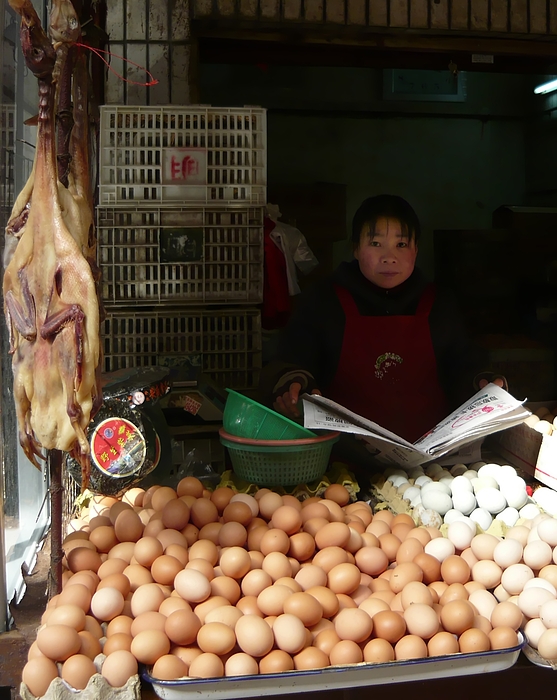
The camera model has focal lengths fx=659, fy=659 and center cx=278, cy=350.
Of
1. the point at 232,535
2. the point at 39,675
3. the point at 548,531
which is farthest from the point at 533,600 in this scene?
the point at 39,675

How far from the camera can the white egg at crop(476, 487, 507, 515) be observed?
1.99 metres

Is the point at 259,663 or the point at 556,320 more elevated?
the point at 556,320

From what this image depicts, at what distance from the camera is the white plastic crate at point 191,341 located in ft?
8.99

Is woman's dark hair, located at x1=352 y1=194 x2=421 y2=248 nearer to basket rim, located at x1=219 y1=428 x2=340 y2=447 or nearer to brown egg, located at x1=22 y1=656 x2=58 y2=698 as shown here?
basket rim, located at x1=219 y1=428 x2=340 y2=447

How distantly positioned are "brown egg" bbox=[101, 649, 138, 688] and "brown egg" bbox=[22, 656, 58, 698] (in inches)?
3.9

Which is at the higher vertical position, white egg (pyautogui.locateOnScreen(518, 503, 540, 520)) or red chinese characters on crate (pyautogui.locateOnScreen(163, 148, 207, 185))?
red chinese characters on crate (pyautogui.locateOnScreen(163, 148, 207, 185))

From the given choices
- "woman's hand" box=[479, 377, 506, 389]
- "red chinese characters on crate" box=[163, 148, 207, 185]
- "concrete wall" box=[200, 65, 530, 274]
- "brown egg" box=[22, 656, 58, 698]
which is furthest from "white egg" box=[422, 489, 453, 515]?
"concrete wall" box=[200, 65, 530, 274]

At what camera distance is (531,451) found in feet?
7.68

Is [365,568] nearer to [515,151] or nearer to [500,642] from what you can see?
[500,642]

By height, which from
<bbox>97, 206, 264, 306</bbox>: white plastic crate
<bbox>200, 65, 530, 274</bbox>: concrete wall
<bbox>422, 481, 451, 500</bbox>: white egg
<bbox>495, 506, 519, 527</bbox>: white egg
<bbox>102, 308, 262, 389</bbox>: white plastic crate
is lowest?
<bbox>495, 506, 519, 527</bbox>: white egg

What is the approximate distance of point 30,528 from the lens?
87.3 inches

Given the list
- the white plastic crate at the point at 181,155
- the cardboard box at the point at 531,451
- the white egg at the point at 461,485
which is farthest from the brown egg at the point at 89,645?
the white plastic crate at the point at 181,155

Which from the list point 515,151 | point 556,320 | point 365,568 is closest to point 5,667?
point 365,568

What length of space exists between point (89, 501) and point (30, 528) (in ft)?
1.01
